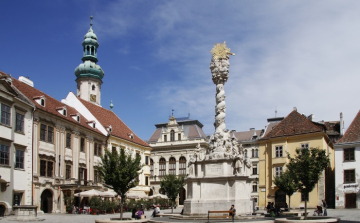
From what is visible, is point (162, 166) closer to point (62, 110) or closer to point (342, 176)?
point (62, 110)

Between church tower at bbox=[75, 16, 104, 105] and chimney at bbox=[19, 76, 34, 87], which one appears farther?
church tower at bbox=[75, 16, 104, 105]

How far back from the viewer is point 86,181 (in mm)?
44094

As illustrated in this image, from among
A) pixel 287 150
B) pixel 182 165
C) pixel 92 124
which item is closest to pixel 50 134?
pixel 92 124

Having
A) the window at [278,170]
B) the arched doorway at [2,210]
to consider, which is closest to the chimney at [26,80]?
the arched doorway at [2,210]

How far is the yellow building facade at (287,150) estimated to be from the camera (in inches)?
1845

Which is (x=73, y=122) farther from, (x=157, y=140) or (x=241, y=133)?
(x=241, y=133)

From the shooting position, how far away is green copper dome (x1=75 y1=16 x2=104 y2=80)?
69000 mm

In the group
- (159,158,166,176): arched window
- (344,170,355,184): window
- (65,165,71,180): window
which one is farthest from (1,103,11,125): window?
(159,158,166,176): arched window

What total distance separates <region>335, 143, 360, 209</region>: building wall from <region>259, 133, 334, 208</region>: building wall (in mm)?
2054

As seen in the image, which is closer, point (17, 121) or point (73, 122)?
point (17, 121)

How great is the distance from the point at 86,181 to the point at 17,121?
12.1 m

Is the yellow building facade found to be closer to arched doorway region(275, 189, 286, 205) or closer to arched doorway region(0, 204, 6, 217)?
arched doorway region(275, 189, 286, 205)

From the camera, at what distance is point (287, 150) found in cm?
4850

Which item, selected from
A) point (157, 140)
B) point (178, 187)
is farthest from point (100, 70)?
point (178, 187)
